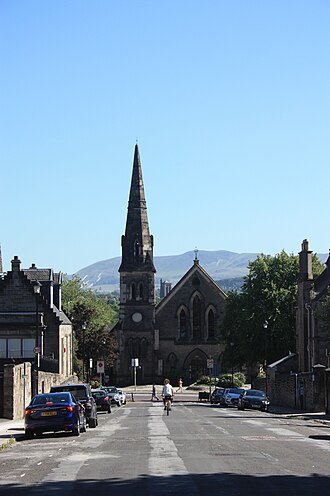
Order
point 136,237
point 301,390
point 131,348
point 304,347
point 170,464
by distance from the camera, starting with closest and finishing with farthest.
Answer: point 170,464 → point 301,390 → point 304,347 → point 131,348 → point 136,237

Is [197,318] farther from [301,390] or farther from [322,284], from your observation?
[301,390]

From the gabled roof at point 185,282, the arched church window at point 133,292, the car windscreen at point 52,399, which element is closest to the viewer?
the car windscreen at point 52,399

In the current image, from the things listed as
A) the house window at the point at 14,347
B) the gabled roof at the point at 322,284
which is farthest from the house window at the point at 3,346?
the gabled roof at the point at 322,284

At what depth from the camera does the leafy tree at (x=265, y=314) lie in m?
81.8

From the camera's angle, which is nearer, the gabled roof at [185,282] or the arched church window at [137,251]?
the arched church window at [137,251]

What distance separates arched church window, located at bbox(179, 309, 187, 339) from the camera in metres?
115

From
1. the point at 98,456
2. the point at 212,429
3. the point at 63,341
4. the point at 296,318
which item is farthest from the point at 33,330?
the point at 98,456

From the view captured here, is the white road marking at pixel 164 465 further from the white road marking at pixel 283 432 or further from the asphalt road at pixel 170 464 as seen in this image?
the white road marking at pixel 283 432

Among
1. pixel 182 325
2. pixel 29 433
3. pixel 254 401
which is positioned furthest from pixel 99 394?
pixel 182 325

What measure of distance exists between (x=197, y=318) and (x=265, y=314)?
34.8m

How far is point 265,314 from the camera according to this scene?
82.2 m

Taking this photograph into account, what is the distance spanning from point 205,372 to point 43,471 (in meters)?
97.1

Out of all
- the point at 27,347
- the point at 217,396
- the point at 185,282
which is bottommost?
the point at 217,396

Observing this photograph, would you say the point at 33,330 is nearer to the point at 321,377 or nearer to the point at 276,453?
the point at 321,377
